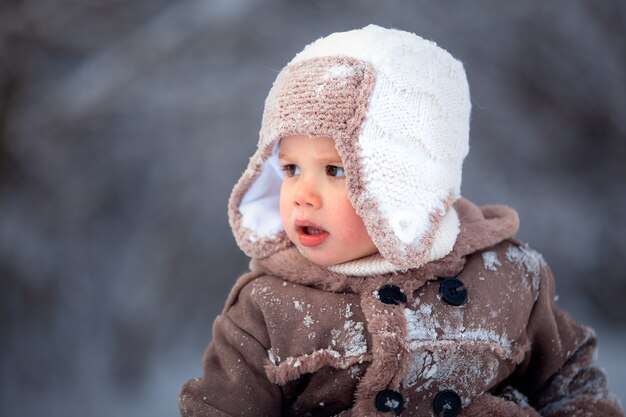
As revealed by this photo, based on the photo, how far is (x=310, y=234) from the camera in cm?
118

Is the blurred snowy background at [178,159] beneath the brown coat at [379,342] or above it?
above

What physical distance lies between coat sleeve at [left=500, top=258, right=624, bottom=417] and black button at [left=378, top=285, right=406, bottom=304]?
0.29 m

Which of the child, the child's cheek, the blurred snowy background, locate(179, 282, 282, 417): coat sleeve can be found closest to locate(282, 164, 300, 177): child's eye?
the child

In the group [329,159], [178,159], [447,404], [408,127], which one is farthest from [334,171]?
[178,159]

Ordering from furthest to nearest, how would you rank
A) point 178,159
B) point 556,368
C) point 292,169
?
point 178,159
point 556,368
point 292,169

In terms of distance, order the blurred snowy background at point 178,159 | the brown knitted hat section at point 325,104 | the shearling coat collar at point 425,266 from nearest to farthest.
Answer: the brown knitted hat section at point 325,104 < the shearling coat collar at point 425,266 < the blurred snowy background at point 178,159

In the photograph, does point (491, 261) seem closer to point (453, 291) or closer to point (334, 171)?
point (453, 291)

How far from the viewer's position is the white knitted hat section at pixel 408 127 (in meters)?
1.11

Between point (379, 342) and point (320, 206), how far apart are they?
9.3 inches

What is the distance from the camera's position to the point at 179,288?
212 centimetres

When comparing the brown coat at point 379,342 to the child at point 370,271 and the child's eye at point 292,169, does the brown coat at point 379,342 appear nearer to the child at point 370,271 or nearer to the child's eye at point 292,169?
the child at point 370,271

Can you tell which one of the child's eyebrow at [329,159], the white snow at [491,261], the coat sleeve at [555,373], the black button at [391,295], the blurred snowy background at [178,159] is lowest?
the coat sleeve at [555,373]

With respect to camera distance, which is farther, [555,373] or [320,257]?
[555,373]

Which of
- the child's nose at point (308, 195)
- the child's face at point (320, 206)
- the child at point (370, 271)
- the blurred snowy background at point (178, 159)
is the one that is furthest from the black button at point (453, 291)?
the blurred snowy background at point (178, 159)
